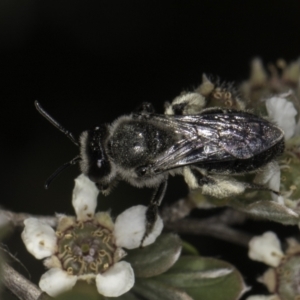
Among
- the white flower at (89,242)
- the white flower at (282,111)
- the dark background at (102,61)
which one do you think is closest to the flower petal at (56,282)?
the white flower at (89,242)

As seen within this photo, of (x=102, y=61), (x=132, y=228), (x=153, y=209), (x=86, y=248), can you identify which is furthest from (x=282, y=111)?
(x=102, y=61)

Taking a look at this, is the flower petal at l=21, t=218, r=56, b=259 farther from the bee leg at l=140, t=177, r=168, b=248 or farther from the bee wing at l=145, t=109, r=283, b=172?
the bee wing at l=145, t=109, r=283, b=172

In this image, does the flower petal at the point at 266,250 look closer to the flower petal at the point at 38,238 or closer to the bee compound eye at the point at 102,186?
the bee compound eye at the point at 102,186

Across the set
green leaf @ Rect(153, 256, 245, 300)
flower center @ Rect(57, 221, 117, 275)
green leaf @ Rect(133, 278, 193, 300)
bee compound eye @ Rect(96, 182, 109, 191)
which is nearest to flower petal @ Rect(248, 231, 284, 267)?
A: green leaf @ Rect(153, 256, 245, 300)

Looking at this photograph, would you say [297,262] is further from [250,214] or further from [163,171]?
[163,171]

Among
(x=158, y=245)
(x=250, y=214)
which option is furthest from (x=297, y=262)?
(x=158, y=245)

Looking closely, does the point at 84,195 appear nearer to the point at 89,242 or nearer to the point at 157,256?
the point at 89,242
